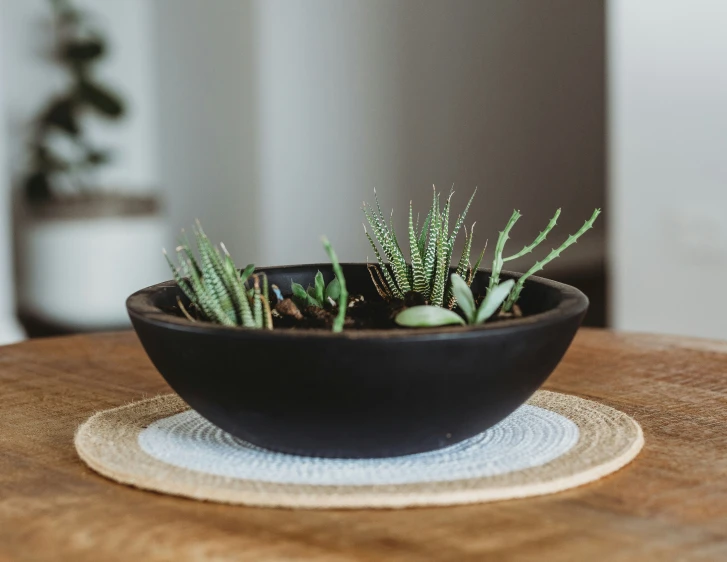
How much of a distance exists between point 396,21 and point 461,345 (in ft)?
12.9

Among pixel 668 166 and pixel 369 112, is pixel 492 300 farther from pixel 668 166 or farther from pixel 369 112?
pixel 369 112

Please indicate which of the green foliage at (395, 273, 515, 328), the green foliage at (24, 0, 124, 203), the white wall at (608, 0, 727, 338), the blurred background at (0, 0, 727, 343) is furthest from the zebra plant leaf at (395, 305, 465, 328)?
the green foliage at (24, 0, 124, 203)

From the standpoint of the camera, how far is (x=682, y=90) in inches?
111

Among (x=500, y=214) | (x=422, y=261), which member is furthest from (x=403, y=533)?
(x=500, y=214)

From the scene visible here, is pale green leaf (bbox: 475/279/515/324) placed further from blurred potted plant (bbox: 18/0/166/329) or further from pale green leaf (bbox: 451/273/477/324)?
blurred potted plant (bbox: 18/0/166/329)

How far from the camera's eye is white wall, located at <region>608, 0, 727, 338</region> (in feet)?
9.12

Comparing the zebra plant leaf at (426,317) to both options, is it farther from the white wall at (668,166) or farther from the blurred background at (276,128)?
the blurred background at (276,128)

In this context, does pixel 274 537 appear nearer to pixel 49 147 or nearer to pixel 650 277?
pixel 650 277

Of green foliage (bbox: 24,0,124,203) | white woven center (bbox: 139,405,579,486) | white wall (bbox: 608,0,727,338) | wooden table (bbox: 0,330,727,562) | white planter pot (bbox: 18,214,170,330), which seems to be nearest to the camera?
wooden table (bbox: 0,330,727,562)

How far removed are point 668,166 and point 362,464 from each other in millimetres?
2584

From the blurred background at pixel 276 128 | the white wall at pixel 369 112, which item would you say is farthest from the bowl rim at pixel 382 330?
the white wall at pixel 369 112

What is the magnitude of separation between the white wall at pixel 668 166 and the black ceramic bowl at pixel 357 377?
2.43m

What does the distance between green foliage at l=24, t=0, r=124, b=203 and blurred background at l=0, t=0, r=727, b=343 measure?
0.4 inches

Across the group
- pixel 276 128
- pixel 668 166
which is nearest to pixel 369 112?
pixel 276 128
